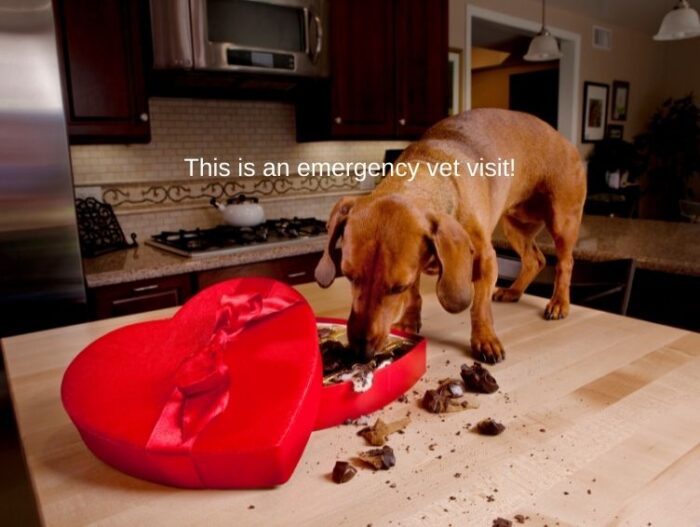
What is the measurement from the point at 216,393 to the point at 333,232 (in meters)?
0.40

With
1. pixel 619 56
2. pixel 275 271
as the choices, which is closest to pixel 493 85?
pixel 619 56

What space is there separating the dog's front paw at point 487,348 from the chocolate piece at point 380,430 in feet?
0.99

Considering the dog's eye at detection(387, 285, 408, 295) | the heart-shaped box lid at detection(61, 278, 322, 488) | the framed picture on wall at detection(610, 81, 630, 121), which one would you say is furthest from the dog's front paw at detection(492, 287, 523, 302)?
the framed picture on wall at detection(610, 81, 630, 121)

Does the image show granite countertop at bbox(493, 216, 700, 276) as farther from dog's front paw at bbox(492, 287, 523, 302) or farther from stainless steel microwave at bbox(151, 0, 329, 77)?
stainless steel microwave at bbox(151, 0, 329, 77)

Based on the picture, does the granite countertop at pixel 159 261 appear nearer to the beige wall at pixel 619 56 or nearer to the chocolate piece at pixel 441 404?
Answer: the chocolate piece at pixel 441 404

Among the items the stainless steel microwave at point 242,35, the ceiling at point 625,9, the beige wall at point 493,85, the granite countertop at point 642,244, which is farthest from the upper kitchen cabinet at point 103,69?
the beige wall at point 493,85

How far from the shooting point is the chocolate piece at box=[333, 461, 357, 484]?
2.20 feet

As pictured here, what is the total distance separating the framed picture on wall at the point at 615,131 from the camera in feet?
22.3

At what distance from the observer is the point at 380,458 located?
0.70 meters

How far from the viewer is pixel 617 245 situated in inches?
90.8

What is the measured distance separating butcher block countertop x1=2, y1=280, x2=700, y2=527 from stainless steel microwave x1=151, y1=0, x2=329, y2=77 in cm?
189

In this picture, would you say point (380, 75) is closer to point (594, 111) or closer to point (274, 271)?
point (274, 271)

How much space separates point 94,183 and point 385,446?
8.68 ft

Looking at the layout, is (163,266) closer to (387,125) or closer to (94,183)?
(94,183)
